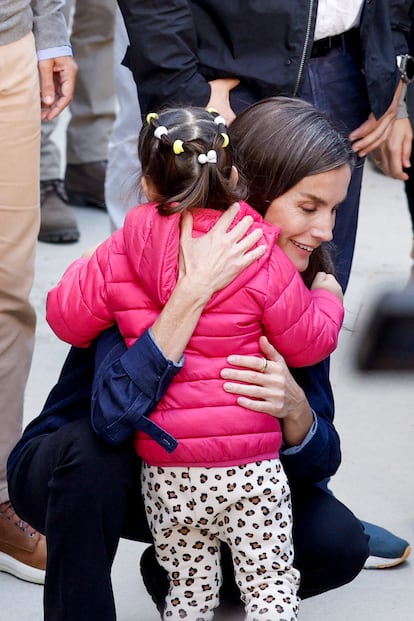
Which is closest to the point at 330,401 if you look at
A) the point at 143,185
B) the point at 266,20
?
the point at 143,185

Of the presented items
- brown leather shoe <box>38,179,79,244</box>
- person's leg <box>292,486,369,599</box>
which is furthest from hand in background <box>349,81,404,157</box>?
brown leather shoe <box>38,179,79,244</box>

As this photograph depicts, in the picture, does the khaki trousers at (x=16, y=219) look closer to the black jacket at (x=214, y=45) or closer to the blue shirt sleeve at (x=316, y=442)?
the black jacket at (x=214, y=45)

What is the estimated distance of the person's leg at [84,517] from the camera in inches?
86.1

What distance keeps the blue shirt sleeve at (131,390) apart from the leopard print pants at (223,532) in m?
0.09

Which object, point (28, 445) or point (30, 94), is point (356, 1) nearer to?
point (30, 94)

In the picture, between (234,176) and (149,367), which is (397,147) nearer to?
(234,176)

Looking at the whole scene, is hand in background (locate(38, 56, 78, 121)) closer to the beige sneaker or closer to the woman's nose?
the woman's nose

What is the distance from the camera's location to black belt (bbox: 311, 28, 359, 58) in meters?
2.81

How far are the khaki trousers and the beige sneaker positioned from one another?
0.05 metres

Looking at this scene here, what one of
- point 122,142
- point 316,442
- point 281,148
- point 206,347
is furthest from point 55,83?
point 122,142

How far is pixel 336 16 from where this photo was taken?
2.76 m

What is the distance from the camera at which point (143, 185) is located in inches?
86.7

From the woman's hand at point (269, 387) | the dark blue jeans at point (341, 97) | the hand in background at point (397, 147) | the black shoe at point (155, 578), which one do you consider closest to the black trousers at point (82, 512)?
the black shoe at point (155, 578)

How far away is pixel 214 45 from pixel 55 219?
227 cm
